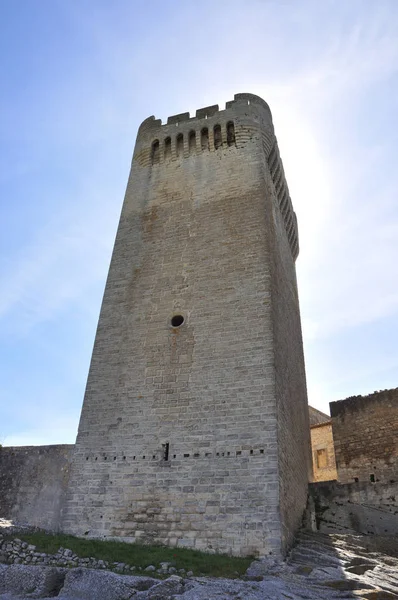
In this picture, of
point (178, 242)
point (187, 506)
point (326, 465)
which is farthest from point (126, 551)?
point (326, 465)

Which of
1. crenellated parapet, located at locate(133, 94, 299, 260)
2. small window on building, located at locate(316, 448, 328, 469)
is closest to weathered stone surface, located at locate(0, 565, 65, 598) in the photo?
crenellated parapet, located at locate(133, 94, 299, 260)

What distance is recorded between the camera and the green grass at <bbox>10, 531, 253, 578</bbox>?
789cm

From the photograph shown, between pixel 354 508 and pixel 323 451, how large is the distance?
7512 mm

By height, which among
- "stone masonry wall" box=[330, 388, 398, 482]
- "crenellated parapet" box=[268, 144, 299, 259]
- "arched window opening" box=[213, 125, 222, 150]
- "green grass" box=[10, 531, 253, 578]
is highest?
"arched window opening" box=[213, 125, 222, 150]

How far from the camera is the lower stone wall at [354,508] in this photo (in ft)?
40.8

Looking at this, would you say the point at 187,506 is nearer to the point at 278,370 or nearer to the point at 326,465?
the point at 278,370

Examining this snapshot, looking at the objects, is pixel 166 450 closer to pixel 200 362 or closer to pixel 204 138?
pixel 200 362

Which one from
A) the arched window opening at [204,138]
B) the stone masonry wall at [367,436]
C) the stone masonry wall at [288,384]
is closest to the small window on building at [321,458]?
the stone masonry wall at [367,436]

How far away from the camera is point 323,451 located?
2023 cm

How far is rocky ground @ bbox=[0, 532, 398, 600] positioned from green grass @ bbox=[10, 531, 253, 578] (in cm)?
23

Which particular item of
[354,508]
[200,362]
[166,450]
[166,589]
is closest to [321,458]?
[354,508]

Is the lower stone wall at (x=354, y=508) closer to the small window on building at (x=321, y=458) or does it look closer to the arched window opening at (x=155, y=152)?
the small window on building at (x=321, y=458)

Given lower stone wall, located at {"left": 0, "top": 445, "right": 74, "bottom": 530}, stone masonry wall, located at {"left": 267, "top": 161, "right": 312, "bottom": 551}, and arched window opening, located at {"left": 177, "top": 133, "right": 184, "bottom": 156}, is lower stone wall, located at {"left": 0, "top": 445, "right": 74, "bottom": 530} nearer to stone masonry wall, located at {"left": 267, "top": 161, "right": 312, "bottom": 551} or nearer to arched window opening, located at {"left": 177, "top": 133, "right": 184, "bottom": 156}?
stone masonry wall, located at {"left": 267, "top": 161, "right": 312, "bottom": 551}

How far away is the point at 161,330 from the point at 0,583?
6838 mm
